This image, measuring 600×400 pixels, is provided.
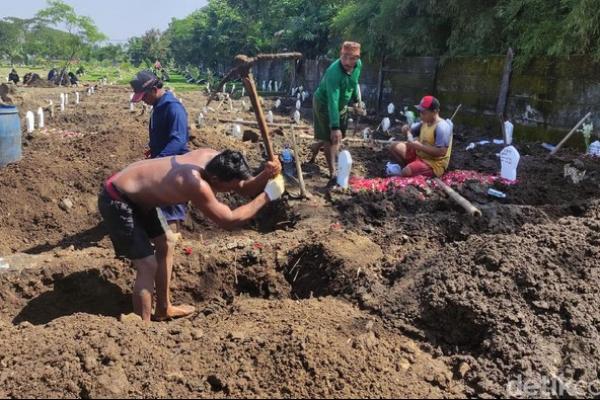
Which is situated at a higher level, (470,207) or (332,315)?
(470,207)

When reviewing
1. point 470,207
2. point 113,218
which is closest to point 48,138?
point 113,218

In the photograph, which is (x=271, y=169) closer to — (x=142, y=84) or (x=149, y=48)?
(x=142, y=84)

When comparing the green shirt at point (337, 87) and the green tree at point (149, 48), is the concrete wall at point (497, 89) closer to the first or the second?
the green shirt at point (337, 87)

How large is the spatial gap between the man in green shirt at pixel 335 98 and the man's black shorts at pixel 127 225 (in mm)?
3348

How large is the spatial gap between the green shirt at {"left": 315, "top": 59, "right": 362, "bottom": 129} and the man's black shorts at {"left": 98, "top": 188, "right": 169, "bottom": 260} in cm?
332

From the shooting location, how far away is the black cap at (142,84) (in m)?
4.26

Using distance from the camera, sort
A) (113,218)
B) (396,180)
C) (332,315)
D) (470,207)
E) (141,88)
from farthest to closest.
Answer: (396,180)
(470,207)
(141,88)
(113,218)
(332,315)

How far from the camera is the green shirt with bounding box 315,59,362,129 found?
652cm

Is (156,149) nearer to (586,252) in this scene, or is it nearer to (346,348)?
(346,348)

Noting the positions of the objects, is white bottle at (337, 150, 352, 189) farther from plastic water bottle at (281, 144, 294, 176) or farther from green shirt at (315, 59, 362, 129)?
plastic water bottle at (281, 144, 294, 176)

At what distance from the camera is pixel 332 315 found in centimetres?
337

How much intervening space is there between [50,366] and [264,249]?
7.26 ft

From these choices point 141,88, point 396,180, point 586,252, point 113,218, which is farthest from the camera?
point 396,180

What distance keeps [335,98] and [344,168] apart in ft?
3.11
